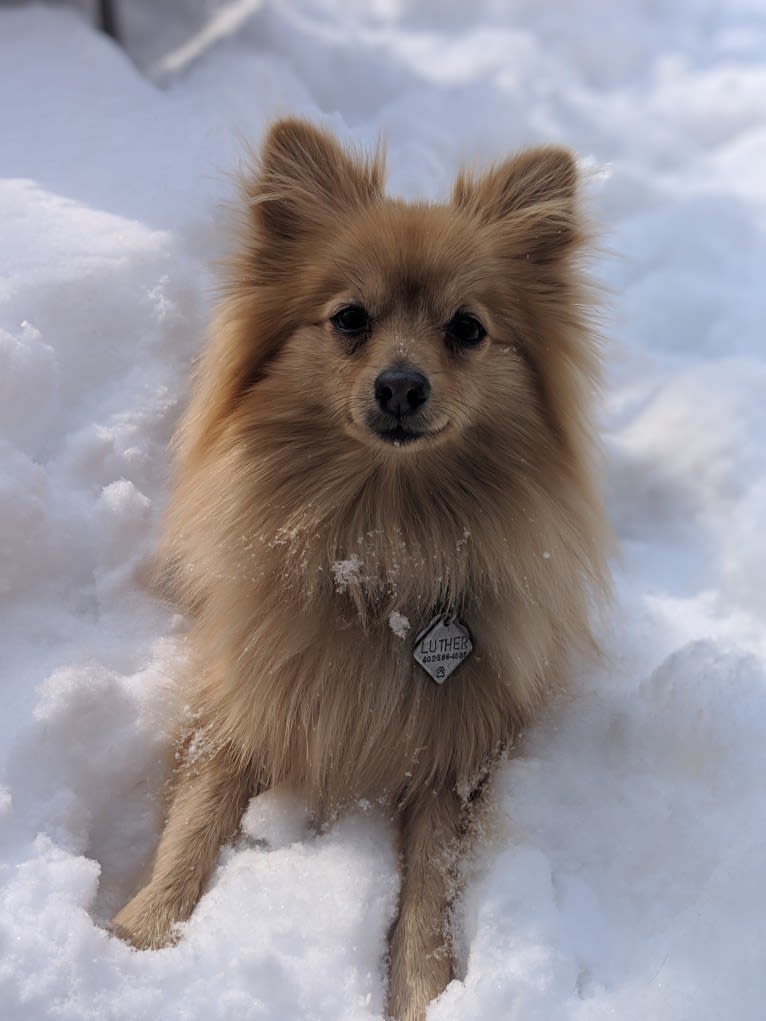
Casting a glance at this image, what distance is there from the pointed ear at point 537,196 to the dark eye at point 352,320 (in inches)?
16.0

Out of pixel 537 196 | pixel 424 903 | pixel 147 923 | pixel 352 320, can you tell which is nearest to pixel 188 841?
pixel 147 923

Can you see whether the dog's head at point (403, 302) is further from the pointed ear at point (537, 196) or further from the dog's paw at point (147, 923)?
the dog's paw at point (147, 923)

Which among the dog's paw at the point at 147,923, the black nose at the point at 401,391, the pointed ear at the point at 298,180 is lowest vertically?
the dog's paw at the point at 147,923

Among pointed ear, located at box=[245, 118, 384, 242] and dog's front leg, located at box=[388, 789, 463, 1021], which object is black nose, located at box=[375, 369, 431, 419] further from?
dog's front leg, located at box=[388, 789, 463, 1021]

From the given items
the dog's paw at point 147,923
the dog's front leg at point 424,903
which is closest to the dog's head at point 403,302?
the dog's front leg at point 424,903

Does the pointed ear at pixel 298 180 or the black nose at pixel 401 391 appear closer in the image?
the black nose at pixel 401 391

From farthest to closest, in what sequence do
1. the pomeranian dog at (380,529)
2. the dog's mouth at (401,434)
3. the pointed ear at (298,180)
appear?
1. the pointed ear at (298,180)
2. the pomeranian dog at (380,529)
3. the dog's mouth at (401,434)

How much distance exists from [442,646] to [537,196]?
3.55 ft

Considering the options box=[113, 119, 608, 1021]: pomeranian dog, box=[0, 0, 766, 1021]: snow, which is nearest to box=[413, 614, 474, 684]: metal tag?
box=[113, 119, 608, 1021]: pomeranian dog

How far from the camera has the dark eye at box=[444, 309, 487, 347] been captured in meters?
2.15

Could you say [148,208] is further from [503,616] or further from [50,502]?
[503,616]

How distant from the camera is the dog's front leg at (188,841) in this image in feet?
6.21

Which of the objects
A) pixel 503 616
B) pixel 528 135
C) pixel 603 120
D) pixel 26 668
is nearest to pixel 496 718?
pixel 503 616

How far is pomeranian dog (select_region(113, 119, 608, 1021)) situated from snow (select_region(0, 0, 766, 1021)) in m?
0.11
